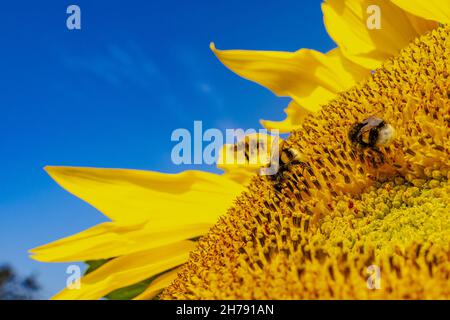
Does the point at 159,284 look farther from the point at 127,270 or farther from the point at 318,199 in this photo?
the point at 318,199

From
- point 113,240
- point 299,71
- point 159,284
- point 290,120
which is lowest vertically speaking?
point 159,284

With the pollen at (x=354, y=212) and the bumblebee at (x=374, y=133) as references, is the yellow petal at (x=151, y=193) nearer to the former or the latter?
the pollen at (x=354, y=212)

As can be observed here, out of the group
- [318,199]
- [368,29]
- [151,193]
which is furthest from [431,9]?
[151,193]

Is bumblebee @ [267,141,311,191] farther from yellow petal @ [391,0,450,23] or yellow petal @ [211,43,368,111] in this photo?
yellow petal @ [391,0,450,23]

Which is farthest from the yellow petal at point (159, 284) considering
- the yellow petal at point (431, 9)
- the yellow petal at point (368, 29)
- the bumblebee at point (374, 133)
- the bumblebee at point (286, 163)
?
the yellow petal at point (431, 9)

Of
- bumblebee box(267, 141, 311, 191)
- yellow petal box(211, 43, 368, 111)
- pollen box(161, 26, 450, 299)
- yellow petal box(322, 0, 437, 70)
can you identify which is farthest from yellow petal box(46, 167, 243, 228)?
yellow petal box(322, 0, 437, 70)

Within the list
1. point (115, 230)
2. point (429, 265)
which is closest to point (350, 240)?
point (429, 265)

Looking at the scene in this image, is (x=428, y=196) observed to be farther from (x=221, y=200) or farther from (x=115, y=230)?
(x=115, y=230)
